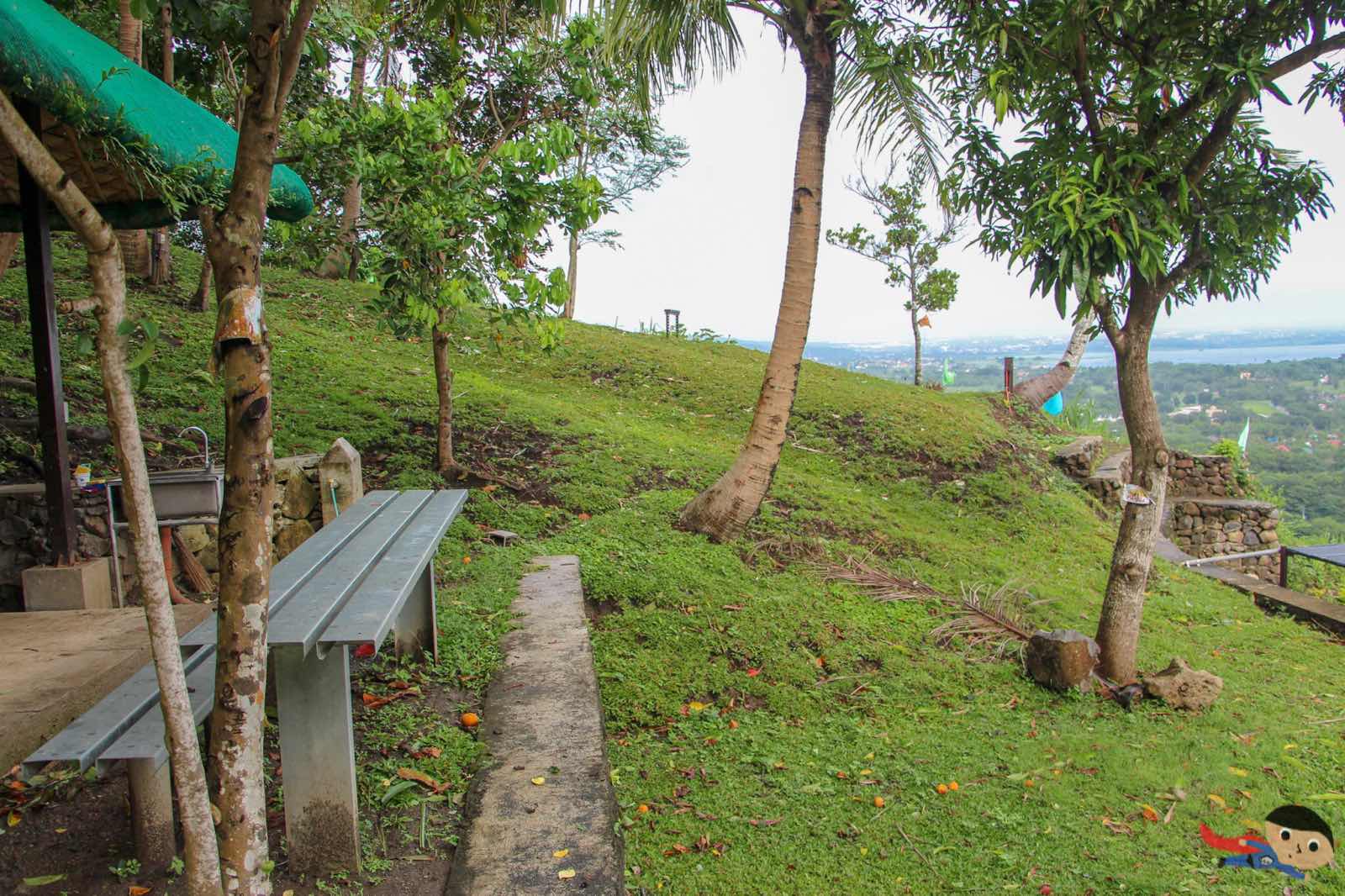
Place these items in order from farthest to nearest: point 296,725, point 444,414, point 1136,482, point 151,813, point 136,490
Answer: point 444,414 → point 1136,482 → point 296,725 → point 151,813 → point 136,490

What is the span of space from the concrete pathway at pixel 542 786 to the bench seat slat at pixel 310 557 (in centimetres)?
86

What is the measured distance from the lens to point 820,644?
5.32 m

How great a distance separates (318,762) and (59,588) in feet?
8.92

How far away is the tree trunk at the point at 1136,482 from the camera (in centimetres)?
539

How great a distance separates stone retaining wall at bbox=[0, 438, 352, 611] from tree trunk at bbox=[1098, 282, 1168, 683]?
16.3 feet

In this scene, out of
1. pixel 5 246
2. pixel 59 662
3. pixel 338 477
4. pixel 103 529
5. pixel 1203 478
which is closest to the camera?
pixel 59 662

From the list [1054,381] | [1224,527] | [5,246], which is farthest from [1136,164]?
[1054,381]

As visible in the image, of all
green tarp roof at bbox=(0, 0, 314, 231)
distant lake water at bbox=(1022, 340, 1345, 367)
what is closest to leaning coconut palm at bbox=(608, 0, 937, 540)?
green tarp roof at bbox=(0, 0, 314, 231)

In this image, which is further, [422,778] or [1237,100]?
[1237,100]

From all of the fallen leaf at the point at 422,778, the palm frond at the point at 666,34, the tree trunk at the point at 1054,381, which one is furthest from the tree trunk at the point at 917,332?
the fallen leaf at the point at 422,778

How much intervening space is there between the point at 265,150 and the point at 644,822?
2.52m

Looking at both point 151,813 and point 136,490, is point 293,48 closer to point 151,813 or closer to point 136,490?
point 136,490

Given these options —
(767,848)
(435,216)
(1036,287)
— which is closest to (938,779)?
(767,848)

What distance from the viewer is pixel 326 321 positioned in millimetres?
11820
